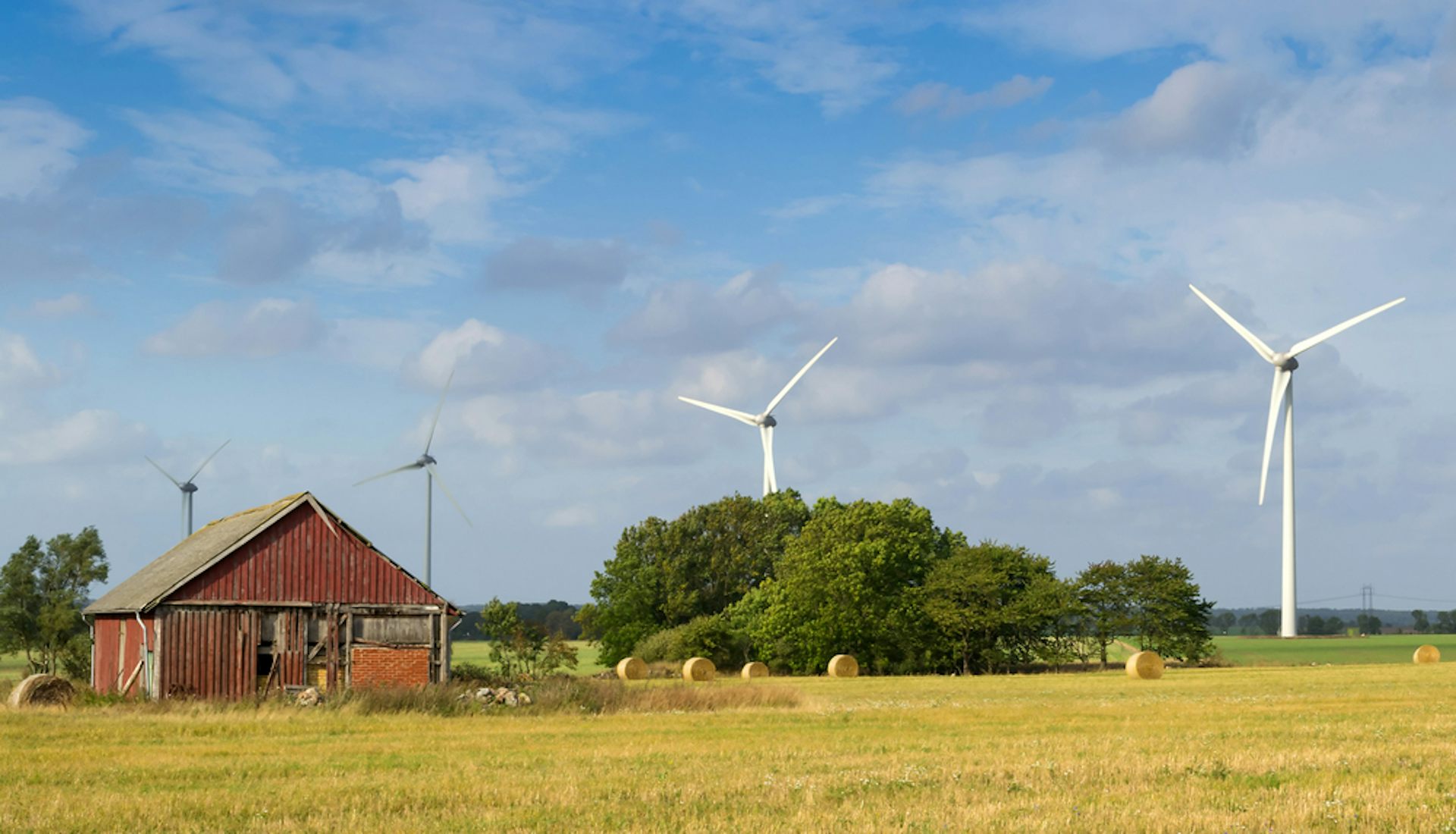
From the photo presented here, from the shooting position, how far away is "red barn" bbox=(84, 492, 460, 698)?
147ft

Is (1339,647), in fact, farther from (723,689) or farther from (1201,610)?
(723,689)

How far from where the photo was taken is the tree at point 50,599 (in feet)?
236

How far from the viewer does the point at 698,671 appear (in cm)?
7062

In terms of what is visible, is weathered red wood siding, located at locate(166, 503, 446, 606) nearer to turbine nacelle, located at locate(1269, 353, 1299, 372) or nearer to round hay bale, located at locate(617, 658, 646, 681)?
round hay bale, located at locate(617, 658, 646, 681)

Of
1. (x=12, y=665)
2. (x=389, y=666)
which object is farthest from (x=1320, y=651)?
(x=12, y=665)

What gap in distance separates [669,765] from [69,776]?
9.30 metres

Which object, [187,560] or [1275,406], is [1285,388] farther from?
[187,560]

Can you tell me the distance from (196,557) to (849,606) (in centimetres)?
4135

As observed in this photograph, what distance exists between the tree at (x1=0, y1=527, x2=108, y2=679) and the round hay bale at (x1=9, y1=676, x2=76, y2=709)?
28.5 m

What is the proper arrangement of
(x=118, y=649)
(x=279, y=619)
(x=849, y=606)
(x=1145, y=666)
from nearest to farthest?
(x=279, y=619), (x=118, y=649), (x=1145, y=666), (x=849, y=606)

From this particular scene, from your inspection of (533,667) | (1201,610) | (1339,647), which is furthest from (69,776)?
(1339,647)

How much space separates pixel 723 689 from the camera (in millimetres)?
45688

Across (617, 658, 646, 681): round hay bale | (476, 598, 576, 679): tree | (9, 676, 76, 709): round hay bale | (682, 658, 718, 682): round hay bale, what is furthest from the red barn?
(617, 658, 646, 681): round hay bale

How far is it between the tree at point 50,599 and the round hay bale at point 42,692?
28.5 metres
